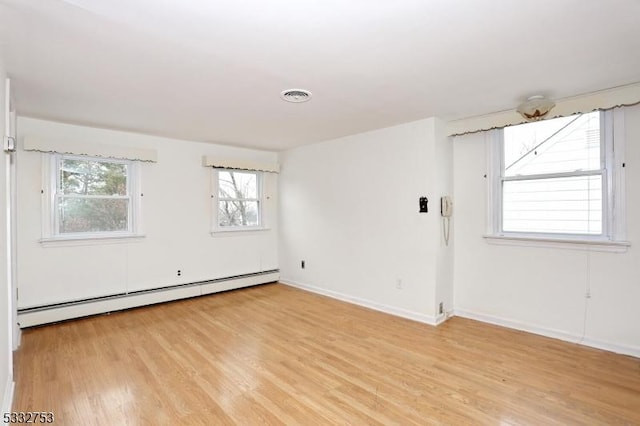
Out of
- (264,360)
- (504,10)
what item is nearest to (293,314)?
(264,360)

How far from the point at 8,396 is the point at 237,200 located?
11.6 ft

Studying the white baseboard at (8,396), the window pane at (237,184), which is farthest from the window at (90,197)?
the white baseboard at (8,396)

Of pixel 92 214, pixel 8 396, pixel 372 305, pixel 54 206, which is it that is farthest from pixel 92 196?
pixel 372 305

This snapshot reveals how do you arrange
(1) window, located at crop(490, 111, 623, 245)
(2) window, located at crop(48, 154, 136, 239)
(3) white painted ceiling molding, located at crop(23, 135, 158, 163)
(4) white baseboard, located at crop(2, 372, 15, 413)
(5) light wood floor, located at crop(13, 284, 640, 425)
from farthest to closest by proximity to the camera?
1. (2) window, located at crop(48, 154, 136, 239)
2. (3) white painted ceiling molding, located at crop(23, 135, 158, 163)
3. (1) window, located at crop(490, 111, 623, 245)
4. (5) light wood floor, located at crop(13, 284, 640, 425)
5. (4) white baseboard, located at crop(2, 372, 15, 413)

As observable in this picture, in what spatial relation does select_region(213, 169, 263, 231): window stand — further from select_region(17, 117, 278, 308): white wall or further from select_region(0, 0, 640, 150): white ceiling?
select_region(0, 0, 640, 150): white ceiling

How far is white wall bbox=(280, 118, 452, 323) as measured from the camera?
3721mm

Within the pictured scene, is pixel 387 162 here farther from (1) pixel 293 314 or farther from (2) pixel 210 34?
(2) pixel 210 34

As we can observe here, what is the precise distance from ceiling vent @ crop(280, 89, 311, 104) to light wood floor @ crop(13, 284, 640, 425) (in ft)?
7.34

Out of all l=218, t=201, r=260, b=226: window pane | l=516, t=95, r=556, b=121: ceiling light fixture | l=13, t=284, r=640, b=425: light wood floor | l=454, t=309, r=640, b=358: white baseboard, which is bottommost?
l=13, t=284, r=640, b=425: light wood floor

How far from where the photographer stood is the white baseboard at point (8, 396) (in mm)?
1920

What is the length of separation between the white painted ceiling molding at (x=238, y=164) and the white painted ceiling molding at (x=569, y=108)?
2850 millimetres

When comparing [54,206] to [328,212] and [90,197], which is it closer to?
[90,197]

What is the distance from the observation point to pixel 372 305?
4.21m

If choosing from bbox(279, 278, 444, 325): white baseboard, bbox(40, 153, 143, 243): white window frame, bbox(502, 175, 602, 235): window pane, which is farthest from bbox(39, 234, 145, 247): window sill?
bbox(502, 175, 602, 235): window pane
